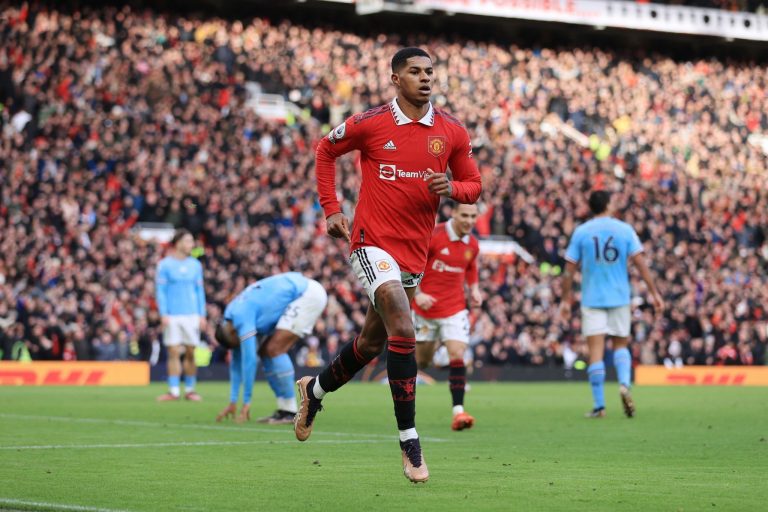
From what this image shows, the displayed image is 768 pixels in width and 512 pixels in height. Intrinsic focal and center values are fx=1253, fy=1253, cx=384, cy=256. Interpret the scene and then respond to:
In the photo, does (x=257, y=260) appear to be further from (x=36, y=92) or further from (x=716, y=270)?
(x=716, y=270)

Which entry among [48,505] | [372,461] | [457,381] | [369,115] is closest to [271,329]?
[457,381]

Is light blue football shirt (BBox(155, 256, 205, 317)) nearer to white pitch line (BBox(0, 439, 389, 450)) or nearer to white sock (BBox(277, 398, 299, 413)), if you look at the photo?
white sock (BBox(277, 398, 299, 413))

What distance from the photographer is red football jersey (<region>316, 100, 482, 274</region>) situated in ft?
27.1

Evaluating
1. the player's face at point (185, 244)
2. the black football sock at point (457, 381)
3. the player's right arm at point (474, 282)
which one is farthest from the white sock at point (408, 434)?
the player's face at point (185, 244)

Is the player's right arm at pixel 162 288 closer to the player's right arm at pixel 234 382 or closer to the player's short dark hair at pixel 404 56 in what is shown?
the player's right arm at pixel 234 382

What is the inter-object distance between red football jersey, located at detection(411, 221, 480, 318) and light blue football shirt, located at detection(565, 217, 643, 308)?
4.71 ft

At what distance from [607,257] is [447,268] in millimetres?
2141

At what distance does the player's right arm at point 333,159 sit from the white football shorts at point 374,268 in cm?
20

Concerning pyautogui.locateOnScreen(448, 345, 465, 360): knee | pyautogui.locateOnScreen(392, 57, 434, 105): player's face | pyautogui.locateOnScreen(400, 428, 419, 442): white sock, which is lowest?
pyautogui.locateOnScreen(448, 345, 465, 360): knee

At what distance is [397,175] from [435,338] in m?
6.65

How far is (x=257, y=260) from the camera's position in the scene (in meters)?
29.2

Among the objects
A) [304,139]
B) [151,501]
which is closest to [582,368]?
[304,139]

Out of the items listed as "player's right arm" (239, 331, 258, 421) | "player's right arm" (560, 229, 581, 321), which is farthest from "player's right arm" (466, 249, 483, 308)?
"player's right arm" (239, 331, 258, 421)

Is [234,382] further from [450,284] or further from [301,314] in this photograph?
[450,284]
